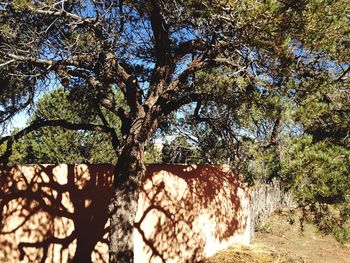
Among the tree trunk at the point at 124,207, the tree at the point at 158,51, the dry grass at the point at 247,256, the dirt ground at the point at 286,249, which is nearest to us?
the tree at the point at 158,51

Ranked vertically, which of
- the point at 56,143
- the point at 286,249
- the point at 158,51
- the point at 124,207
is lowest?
the point at 286,249

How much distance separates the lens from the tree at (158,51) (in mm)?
4645

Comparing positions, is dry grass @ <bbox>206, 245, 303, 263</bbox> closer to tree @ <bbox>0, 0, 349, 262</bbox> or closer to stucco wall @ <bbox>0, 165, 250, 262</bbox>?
stucco wall @ <bbox>0, 165, 250, 262</bbox>

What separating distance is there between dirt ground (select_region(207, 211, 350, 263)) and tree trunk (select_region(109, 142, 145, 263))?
2714 millimetres

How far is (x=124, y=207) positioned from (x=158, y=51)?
2558 millimetres

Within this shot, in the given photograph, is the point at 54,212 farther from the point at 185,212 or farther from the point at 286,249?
the point at 286,249

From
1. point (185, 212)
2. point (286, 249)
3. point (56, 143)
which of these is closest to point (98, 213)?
point (185, 212)

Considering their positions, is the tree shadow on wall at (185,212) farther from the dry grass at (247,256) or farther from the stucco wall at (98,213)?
the dry grass at (247,256)

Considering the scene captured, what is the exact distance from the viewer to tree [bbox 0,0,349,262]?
183 inches

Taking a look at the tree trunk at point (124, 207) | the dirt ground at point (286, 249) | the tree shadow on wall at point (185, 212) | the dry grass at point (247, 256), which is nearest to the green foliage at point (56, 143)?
the dirt ground at point (286, 249)

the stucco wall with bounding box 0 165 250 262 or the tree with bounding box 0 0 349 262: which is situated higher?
the tree with bounding box 0 0 349 262

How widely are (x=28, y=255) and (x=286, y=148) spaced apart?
376 cm

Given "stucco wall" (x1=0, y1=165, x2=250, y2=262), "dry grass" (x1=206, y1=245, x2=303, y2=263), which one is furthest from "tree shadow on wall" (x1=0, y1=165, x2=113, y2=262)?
"dry grass" (x1=206, y1=245, x2=303, y2=263)

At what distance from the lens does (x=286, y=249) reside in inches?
359
